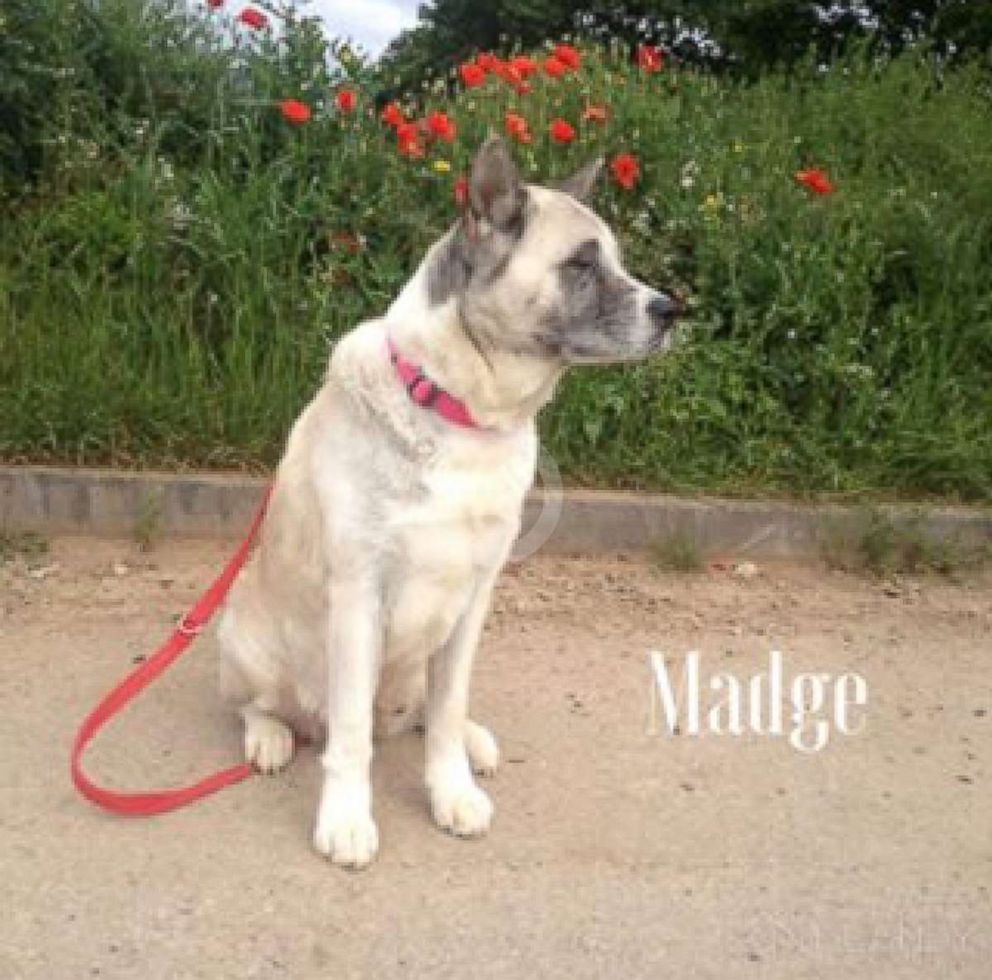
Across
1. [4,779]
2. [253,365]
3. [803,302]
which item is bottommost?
[4,779]

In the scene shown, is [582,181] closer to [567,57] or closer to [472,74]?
[472,74]

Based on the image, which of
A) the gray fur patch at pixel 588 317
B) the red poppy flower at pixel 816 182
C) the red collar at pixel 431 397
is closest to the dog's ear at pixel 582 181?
the gray fur patch at pixel 588 317

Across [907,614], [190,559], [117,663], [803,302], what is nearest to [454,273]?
[117,663]

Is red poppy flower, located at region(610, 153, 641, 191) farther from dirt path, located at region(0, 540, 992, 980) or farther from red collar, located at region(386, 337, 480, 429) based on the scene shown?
red collar, located at region(386, 337, 480, 429)

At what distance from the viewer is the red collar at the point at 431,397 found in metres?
2.70

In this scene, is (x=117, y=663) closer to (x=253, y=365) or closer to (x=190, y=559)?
(x=190, y=559)

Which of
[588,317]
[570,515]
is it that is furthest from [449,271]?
[570,515]

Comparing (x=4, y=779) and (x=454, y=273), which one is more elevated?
(x=454, y=273)

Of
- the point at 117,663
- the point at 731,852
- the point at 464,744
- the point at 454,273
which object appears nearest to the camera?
the point at 454,273

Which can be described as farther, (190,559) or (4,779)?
(190,559)

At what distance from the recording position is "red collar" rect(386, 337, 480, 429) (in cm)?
270

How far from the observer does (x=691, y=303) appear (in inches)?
198

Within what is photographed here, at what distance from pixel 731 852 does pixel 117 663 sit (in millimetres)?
A: 1742

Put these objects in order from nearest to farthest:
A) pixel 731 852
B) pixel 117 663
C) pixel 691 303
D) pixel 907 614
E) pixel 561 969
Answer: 1. pixel 561 969
2. pixel 731 852
3. pixel 117 663
4. pixel 907 614
5. pixel 691 303
